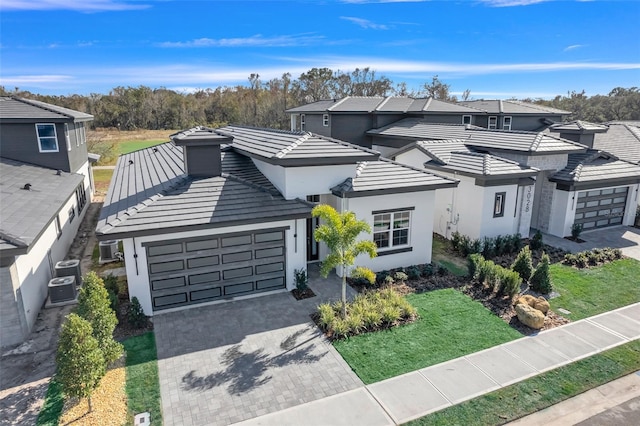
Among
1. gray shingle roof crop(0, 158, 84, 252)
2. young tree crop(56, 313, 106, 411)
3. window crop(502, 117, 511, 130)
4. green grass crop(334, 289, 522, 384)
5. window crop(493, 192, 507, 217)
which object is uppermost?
window crop(502, 117, 511, 130)

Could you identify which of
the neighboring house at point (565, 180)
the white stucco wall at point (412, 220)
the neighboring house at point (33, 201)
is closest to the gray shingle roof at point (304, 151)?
the white stucco wall at point (412, 220)

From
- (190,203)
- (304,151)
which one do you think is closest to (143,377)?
(190,203)

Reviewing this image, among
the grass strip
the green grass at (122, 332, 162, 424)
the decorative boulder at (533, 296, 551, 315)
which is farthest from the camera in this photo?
the decorative boulder at (533, 296, 551, 315)

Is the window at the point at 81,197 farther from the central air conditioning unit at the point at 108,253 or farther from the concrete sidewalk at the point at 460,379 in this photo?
the concrete sidewalk at the point at 460,379

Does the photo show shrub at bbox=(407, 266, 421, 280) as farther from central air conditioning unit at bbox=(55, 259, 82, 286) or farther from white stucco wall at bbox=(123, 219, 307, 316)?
central air conditioning unit at bbox=(55, 259, 82, 286)

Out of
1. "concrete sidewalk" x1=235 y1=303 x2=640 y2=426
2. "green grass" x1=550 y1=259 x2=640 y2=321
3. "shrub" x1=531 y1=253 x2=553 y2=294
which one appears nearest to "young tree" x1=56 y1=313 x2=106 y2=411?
"concrete sidewalk" x1=235 y1=303 x2=640 y2=426
